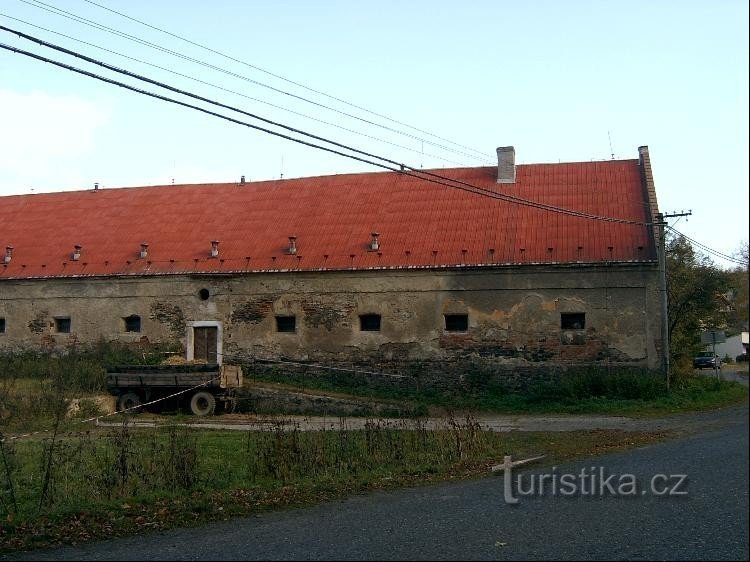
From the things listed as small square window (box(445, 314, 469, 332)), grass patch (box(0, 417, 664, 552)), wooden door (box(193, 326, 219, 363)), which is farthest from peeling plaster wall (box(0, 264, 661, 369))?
grass patch (box(0, 417, 664, 552))

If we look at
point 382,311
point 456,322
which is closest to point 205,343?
point 382,311

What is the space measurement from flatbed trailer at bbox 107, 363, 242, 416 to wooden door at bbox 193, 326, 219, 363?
147 inches

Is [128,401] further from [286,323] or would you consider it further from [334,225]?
[334,225]

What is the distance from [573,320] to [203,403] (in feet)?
38.3

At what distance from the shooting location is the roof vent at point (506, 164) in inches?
1113

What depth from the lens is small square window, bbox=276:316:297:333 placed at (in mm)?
25578

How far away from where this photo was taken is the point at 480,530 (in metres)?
7.50

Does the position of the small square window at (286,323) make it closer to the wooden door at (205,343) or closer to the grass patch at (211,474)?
the wooden door at (205,343)

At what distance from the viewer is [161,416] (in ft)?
71.9

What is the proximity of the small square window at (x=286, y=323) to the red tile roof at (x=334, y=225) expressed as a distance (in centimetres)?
174

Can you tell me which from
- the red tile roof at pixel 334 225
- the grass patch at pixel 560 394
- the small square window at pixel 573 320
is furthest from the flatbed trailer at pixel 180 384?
the small square window at pixel 573 320

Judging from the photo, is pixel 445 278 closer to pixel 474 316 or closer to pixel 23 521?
pixel 474 316

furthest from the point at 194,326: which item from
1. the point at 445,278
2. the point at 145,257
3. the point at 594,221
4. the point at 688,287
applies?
the point at 688,287

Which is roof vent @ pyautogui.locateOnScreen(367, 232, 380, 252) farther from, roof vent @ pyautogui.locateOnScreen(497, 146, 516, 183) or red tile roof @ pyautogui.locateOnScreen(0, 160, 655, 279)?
roof vent @ pyautogui.locateOnScreen(497, 146, 516, 183)
